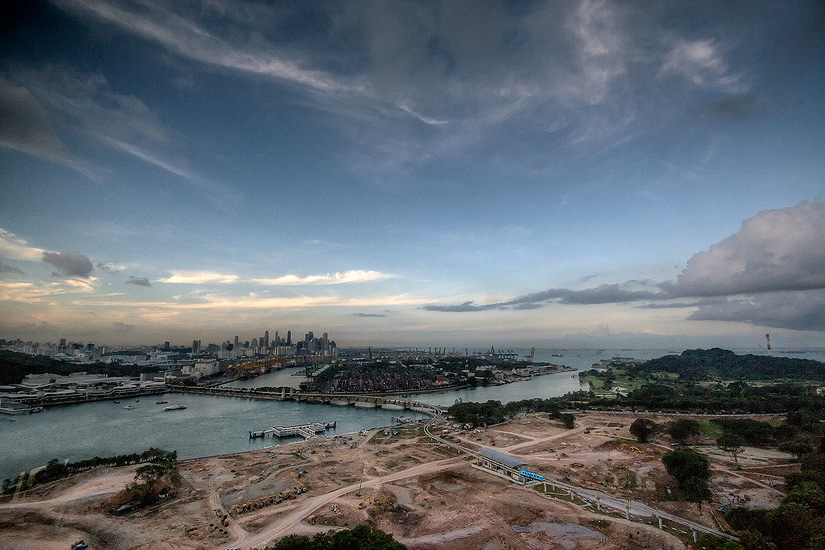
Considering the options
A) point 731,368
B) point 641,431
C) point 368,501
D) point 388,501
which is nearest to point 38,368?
point 368,501

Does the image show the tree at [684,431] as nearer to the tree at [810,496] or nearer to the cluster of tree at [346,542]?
the tree at [810,496]

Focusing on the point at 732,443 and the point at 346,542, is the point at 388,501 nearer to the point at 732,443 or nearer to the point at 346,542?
the point at 346,542

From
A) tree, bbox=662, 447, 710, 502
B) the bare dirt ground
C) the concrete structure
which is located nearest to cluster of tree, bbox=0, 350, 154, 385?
the bare dirt ground

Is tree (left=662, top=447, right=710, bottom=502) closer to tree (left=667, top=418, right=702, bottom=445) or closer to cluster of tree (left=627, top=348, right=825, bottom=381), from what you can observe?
tree (left=667, top=418, right=702, bottom=445)

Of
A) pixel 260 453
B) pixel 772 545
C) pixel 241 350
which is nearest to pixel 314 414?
pixel 260 453

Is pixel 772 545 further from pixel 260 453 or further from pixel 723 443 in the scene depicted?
pixel 260 453

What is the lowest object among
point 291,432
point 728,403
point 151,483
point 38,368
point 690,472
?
point 291,432
